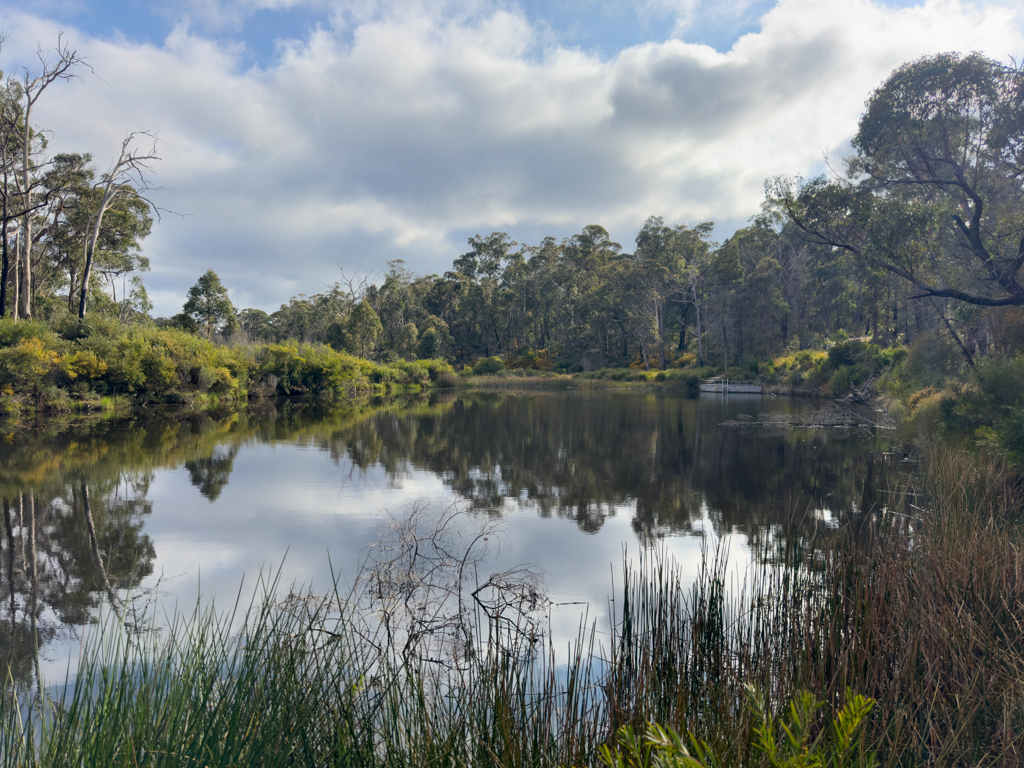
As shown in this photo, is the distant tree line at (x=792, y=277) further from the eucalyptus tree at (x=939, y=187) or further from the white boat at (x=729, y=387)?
the white boat at (x=729, y=387)

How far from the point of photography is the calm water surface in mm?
5148

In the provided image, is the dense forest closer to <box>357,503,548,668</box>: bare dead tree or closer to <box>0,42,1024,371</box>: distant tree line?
<box>0,42,1024,371</box>: distant tree line

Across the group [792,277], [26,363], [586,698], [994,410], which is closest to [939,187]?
[994,410]

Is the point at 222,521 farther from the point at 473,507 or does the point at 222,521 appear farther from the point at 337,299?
the point at 337,299

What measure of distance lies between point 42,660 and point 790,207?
41.7ft

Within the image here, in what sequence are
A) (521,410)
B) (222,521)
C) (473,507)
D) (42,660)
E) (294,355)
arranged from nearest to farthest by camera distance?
(42,660) → (222,521) → (473,507) → (521,410) → (294,355)

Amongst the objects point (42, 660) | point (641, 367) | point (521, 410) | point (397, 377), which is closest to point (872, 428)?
point (521, 410)

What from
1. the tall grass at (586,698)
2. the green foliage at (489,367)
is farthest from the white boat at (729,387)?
the tall grass at (586,698)

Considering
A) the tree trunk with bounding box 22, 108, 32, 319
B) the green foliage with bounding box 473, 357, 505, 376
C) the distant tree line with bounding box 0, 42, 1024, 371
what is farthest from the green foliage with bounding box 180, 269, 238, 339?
the green foliage with bounding box 473, 357, 505, 376

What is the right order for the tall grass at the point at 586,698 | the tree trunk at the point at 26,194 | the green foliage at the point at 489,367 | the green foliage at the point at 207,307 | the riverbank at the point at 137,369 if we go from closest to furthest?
the tall grass at the point at 586,698, the riverbank at the point at 137,369, the tree trunk at the point at 26,194, the green foliage at the point at 207,307, the green foliage at the point at 489,367

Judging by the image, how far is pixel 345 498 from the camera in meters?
8.52

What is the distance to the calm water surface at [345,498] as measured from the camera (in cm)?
515

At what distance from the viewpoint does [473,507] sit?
7980mm

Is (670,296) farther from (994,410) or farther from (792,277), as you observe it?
(994,410)
